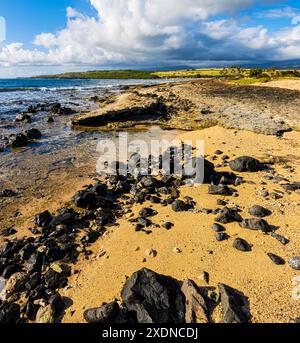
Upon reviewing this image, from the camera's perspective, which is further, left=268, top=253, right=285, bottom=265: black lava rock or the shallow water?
the shallow water

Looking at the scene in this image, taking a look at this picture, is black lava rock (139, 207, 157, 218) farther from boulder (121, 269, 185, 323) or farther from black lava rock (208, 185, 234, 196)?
boulder (121, 269, 185, 323)

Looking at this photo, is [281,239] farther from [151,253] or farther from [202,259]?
[151,253]

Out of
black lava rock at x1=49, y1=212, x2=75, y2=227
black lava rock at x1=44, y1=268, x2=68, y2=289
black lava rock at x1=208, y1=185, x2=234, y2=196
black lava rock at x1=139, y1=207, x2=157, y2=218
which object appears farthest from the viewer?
black lava rock at x1=208, y1=185, x2=234, y2=196

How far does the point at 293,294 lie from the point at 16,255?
8262 mm

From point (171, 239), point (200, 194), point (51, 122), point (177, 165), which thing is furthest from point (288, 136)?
point (51, 122)

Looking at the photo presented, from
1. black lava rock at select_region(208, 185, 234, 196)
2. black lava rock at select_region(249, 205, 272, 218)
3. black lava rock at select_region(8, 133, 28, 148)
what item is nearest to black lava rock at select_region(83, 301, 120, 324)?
black lava rock at select_region(249, 205, 272, 218)

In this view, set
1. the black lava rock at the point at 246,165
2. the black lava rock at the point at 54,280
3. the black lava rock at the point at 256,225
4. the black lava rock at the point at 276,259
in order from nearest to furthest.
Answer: the black lava rock at the point at 54,280, the black lava rock at the point at 276,259, the black lava rock at the point at 256,225, the black lava rock at the point at 246,165

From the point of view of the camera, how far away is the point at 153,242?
30.5ft

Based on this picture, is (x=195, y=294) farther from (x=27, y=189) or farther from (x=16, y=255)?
(x=27, y=189)

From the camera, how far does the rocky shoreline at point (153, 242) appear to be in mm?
6664

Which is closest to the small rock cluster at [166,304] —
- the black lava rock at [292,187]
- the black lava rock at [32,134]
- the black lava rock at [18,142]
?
the black lava rock at [292,187]

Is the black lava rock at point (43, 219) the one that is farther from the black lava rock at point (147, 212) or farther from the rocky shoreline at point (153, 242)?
the black lava rock at point (147, 212)

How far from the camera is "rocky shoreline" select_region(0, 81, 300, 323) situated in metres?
6.66

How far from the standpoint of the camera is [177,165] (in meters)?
15.8
